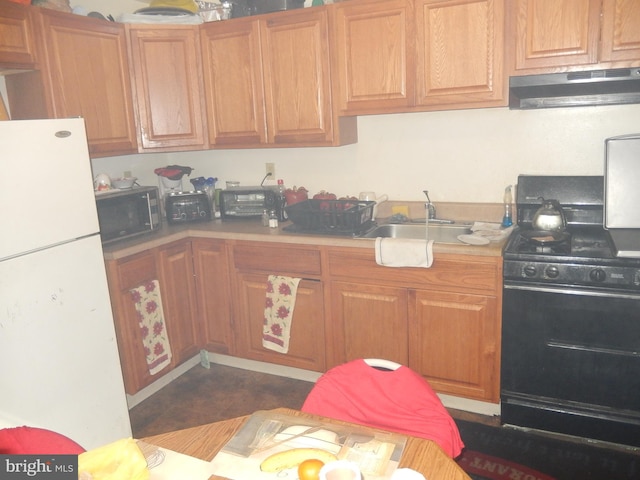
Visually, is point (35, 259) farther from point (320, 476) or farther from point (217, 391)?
point (320, 476)

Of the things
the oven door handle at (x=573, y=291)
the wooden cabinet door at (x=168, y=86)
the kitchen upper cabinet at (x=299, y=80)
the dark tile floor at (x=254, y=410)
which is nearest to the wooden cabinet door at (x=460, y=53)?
the kitchen upper cabinet at (x=299, y=80)

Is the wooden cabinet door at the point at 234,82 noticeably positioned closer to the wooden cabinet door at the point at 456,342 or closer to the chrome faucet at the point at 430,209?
the chrome faucet at the point at 430,209

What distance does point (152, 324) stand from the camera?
285 cm

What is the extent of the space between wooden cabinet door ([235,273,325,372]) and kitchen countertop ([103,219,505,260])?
23cm

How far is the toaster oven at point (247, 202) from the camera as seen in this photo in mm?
3209

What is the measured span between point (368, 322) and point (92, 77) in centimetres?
193

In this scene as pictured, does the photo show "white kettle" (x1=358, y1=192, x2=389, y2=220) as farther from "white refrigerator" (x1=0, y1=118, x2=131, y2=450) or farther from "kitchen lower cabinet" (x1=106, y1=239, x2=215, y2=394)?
"white refrigerator" (x1=0, y1=118, x2=131, y2=450)

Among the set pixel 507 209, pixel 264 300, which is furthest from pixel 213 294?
pixel 507 209

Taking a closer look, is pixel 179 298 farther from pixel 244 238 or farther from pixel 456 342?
pixel 456 342

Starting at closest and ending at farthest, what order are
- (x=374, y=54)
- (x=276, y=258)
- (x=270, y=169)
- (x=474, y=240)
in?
(x=474, y=240) < (x=374, y=54) < (x=276, y=258) < (x=270, y=169)

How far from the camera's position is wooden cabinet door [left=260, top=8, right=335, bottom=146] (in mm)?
2773

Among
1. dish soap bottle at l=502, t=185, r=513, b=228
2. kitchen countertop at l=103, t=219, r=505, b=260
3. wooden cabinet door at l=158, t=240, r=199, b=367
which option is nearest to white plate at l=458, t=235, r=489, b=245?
kitchen countertop at l=103, t=219, r=505, b=260

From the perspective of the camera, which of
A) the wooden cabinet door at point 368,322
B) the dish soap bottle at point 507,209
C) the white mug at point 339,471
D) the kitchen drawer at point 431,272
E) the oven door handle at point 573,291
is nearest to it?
the white mug at point 339,471

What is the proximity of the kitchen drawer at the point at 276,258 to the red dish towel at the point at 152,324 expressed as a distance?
482mm
